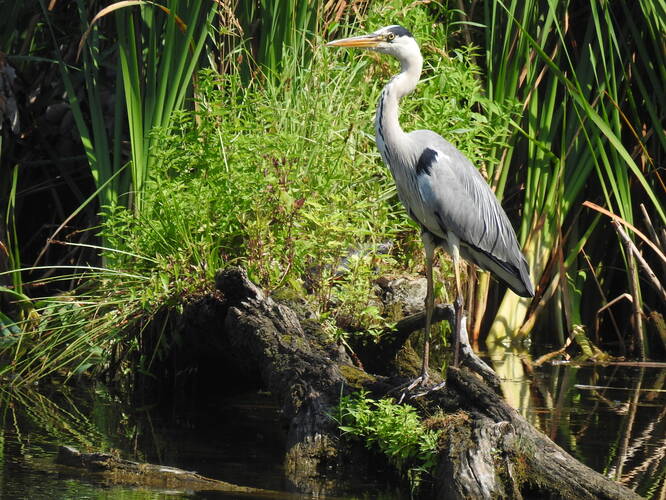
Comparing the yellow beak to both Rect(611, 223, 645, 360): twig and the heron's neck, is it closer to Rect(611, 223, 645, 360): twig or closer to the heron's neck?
the heron's neck

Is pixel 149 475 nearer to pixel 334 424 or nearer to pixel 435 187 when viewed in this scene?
pixel 334 424

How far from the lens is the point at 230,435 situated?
4.41 meters

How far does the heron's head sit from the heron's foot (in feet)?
5.30

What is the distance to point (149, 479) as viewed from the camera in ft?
11.4

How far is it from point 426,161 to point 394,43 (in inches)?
24.3

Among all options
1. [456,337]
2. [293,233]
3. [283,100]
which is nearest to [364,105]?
[283,100]

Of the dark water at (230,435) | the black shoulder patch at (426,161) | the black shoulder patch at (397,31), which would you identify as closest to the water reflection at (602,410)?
the dark water at (230,435)

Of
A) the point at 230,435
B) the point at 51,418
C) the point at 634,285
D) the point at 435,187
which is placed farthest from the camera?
the point at 634,285

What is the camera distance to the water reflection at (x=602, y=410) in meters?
4.12

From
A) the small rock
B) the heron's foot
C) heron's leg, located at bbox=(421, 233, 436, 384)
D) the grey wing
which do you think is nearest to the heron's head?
the grey wing

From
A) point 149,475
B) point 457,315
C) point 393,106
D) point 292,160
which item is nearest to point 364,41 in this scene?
point 393,106

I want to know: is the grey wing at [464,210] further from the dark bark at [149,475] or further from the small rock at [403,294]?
the dark bark at [149,475]

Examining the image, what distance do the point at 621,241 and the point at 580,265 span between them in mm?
717

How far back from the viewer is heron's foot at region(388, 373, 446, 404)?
3.87 m
